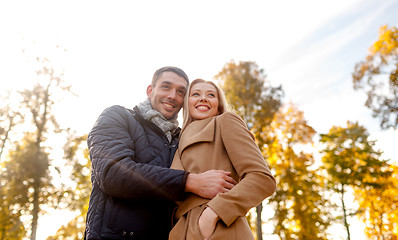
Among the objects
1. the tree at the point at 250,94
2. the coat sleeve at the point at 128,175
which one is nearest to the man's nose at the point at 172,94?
the coat sleeve at the point at 128,175

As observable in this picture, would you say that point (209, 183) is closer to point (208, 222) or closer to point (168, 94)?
point (208, 222)

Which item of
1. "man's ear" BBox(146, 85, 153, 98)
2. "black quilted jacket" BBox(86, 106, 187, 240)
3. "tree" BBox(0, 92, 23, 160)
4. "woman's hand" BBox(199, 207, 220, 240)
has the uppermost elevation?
"tree" BBox(0, 92, 23, 160)

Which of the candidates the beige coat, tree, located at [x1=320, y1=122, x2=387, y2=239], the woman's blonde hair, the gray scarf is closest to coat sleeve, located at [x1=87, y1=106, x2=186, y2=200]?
the beige coat

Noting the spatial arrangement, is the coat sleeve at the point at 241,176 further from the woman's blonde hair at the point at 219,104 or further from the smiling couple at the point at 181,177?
the woman's blonde hair at the point at 219,104

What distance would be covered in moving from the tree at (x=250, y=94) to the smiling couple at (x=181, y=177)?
41.1 feet

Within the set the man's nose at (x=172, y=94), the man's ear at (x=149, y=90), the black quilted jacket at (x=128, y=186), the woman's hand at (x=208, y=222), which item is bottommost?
the woman's hand at (x=208, y=222)

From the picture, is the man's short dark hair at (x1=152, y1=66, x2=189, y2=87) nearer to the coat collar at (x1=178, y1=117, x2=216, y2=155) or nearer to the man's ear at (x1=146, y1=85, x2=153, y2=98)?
the man's ear at (x1=146, y1=85, x2=153, y2=98)

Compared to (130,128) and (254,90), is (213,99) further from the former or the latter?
(254,90)

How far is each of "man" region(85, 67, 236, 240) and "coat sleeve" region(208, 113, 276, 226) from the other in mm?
110

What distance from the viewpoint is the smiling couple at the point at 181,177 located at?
2.17 meters

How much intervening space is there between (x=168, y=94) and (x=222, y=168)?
1.38 meters

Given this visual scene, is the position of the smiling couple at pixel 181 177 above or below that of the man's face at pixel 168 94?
below

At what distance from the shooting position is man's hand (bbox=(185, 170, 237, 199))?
2219 millimetres

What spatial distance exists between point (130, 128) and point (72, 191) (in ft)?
42.4
